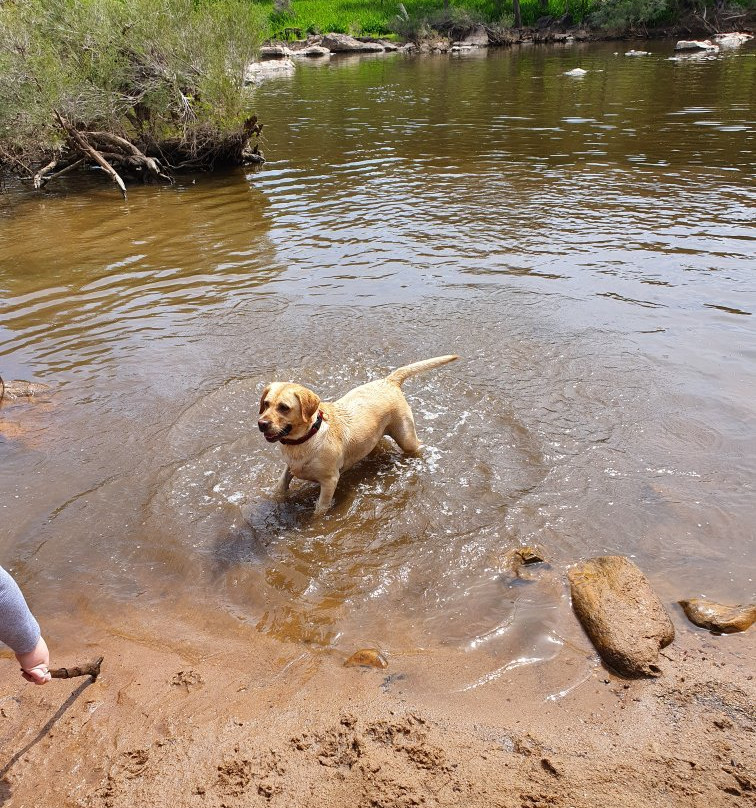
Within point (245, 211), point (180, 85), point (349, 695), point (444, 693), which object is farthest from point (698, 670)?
point (180, 85)

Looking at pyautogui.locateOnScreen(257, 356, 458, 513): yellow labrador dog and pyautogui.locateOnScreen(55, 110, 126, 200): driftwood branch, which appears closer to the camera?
pyautogui.locateOnScreen(257, 356, 458, 513): yellow labrador dog

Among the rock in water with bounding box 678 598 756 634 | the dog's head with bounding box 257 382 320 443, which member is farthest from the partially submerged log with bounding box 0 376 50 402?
the rock in water with bounding box 678 598 756 634

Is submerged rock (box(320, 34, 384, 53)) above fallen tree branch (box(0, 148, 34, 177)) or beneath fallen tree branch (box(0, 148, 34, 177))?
above

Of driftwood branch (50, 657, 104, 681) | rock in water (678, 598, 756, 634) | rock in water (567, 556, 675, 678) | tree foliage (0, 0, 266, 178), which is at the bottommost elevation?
rock in water (678, 598, 756, 634)

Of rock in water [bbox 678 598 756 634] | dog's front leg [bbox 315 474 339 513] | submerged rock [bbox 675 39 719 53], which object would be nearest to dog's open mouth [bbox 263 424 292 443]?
dog's front leg [bbox 315 474 339 513]

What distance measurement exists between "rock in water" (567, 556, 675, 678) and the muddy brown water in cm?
17

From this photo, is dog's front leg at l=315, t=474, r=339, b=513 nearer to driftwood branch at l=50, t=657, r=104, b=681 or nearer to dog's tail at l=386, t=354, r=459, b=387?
dog's tail at l=386, t=354, r=459, b=387

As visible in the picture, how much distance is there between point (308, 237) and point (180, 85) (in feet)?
24.6

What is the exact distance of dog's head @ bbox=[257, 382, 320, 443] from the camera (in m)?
4.64

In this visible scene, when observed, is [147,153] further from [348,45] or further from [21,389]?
[348,45]

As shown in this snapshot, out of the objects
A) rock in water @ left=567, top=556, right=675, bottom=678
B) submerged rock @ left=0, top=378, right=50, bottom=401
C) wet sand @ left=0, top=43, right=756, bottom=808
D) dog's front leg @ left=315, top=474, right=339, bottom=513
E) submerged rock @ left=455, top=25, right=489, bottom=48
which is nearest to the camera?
wet sand @ left=0, top=43, right=756, bottom=808

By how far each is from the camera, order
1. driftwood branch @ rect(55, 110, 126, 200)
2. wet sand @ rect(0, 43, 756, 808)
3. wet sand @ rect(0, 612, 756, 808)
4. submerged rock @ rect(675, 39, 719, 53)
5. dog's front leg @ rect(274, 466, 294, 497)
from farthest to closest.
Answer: submerged rock @ rect(675, 39, 719, 53) < driftwood branch @ rect(55, 110, 126, 200) < dog's front leg @ rect(274, 466, 294, 497) < wet sand @ rect(0, 43, 756, 808) < wet sand @ rect(0, 612, 756, 808)

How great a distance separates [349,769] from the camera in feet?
10.1

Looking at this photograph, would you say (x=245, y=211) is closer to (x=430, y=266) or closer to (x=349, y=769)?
(x=430, y=266)
